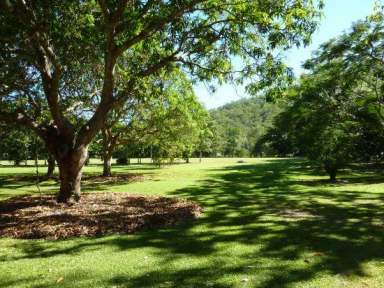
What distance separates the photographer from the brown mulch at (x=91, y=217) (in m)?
9.34

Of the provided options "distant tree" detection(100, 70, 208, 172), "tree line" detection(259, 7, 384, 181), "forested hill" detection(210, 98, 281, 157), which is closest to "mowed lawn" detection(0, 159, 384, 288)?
"tree line" detection(259, 7, 384, 181)

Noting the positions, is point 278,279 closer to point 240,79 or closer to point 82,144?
point 240,79

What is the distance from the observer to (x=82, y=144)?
13000 mm

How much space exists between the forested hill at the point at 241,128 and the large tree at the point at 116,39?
3343 inches

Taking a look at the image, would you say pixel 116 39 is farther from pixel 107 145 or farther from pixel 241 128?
pixel 241 128

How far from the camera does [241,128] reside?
165875mm

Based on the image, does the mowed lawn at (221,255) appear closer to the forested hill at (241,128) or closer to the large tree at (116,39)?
the large tree at (116,39)

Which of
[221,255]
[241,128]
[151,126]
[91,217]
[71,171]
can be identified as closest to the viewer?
[221,255]

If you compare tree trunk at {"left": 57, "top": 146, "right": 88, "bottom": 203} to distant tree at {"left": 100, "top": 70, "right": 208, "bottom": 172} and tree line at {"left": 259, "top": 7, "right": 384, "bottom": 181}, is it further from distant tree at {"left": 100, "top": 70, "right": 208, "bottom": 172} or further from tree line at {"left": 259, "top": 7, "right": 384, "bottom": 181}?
distant tree at {"left": 100, "top": 70, "right": 208, "bottom": 172}

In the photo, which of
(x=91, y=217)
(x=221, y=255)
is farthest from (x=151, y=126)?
(x=221, y=255)

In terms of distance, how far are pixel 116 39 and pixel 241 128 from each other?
511 feet

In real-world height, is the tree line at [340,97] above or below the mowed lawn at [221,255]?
above

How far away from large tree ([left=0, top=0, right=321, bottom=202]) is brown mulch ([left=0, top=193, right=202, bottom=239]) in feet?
4.68

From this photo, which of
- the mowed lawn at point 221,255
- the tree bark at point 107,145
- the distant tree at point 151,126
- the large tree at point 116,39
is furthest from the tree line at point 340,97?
the tree bark at point 107,145
